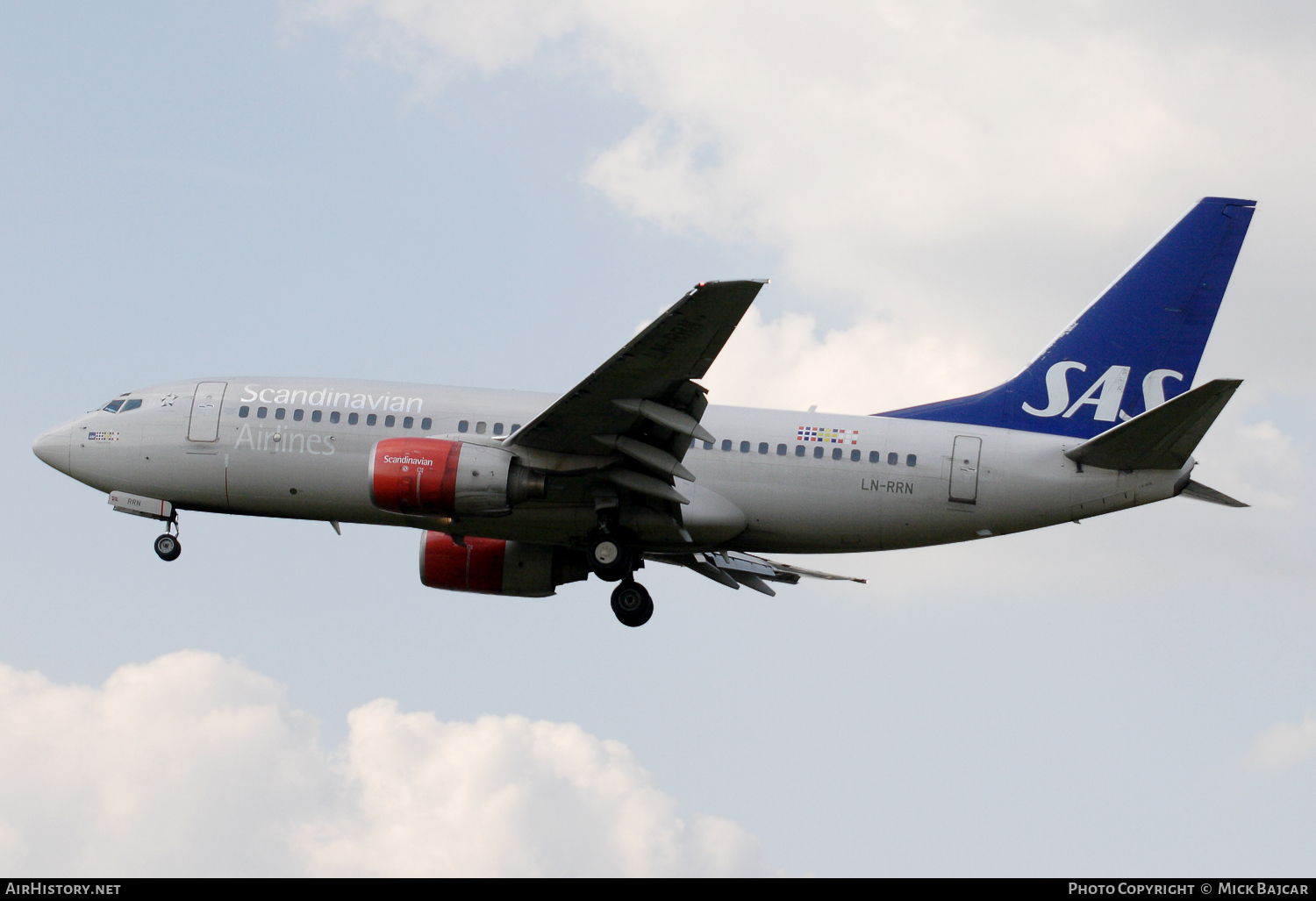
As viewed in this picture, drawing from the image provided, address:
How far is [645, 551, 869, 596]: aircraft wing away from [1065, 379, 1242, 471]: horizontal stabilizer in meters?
7.93

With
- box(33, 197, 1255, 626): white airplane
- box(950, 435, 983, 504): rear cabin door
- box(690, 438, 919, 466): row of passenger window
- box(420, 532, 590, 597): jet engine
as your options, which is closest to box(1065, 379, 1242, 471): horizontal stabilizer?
box(33, 197, 1255, 626): white airplane

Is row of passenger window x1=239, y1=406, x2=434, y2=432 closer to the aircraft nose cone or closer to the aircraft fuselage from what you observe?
the aircraft fuselage

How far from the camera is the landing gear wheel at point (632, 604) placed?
3127 centimetres

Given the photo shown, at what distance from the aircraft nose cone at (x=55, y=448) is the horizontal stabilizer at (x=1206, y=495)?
25.9 meters

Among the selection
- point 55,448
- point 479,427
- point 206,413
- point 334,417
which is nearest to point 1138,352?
point 479,427

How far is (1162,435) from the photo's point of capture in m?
27.7

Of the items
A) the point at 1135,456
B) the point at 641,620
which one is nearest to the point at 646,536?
the point at 641,620

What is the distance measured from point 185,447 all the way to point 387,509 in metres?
6.48

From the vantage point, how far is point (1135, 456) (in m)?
28.7

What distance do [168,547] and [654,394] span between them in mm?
13306

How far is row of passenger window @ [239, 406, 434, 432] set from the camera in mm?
30594

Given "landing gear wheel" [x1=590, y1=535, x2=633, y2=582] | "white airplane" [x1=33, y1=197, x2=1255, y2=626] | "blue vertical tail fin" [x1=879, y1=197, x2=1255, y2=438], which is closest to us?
"white airplane" [x1=33, y1=197, x2=1255, y2=626]

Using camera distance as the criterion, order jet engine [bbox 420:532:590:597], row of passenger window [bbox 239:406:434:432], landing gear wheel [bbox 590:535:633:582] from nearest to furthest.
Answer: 1. landing gear wheel [bbox 590:535:633:582]
2. row of passenger window [bbox 239:406:434:432]
3. jet engine [bbox 420:532:590:597]
